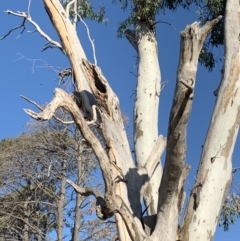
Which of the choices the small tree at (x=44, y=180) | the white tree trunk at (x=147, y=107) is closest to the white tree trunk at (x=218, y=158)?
the white tree trunk at (x=147, y=107)

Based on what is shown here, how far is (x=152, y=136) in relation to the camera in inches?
215

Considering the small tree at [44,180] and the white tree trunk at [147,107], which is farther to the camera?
the small tree at [44,180]

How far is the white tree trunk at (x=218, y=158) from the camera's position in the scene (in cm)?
441

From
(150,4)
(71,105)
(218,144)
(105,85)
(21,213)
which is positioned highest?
(21,213)

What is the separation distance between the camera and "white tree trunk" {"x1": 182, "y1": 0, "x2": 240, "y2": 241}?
4.41 metres

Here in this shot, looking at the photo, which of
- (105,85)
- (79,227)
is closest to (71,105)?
(105,85)

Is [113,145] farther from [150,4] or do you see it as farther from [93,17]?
[93,17]

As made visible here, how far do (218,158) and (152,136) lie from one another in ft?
3.21

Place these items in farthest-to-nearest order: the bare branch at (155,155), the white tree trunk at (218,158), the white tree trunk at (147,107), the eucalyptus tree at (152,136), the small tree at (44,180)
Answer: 1. the small tree at (44,180)
2. the white tree trunk at (147,107)
3. the bare branch at (155,155)
4. the white tree trunk at (218,158)
5. the eucalyptus tree at (152,136)

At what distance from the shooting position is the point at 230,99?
16.0 feet

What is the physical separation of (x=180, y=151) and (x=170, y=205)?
658 millimetres

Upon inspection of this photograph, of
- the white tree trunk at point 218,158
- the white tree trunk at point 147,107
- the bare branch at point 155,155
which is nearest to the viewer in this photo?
the white tree trunk at point 218,158

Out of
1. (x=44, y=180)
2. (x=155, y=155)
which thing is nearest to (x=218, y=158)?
(x=155, y=155)

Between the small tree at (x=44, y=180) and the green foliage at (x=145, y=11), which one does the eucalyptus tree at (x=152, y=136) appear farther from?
the small tree at (x=44, y=180)
